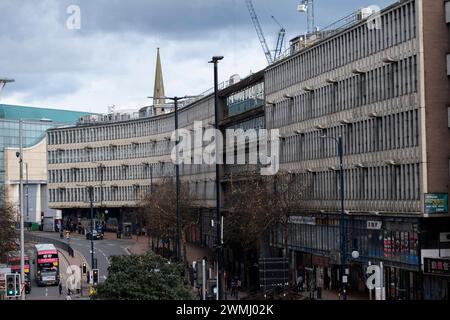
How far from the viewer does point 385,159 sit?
5494 centimetres

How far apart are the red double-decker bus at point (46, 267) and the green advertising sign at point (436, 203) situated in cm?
4436

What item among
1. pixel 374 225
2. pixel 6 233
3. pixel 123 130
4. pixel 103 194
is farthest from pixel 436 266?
pixel 103 194

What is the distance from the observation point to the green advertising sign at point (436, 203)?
49688 millimetres

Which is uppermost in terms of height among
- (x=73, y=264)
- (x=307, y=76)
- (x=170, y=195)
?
(x=307, y=76)

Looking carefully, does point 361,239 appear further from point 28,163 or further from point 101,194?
point 28,163

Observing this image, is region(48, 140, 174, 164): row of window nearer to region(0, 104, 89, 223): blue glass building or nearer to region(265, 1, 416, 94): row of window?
region(0, 104, 89, 223): blue glass building

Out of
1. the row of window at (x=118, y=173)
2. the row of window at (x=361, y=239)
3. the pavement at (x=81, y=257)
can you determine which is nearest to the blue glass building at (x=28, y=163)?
the row of window at (x=118, y=173)

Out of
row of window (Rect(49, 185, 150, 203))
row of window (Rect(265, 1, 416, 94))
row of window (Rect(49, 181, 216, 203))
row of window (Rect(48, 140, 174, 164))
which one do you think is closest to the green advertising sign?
row of window (Rect(265, 1, 416, 94))

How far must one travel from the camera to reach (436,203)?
164 ft

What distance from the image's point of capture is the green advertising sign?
163ft
